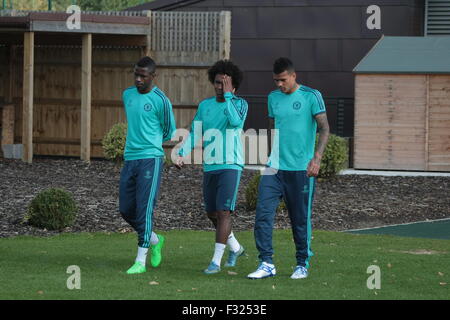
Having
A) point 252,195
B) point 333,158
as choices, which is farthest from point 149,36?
point 252,195

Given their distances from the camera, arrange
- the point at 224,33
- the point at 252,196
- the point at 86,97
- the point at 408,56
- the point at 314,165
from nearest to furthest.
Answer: the point at 314,165, the point at 252,196, the point at 86,97, the point at 224,33, the point at 408,56

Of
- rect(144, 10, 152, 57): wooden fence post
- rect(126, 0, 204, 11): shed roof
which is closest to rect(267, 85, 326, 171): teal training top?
rect(144, 10, 152, 57): wooden fence post

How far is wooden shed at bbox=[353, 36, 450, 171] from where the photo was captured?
20.7 meters

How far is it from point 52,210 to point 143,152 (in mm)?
3797

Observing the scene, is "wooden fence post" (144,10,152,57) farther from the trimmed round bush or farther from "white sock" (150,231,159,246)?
"white sock" (150,231,159,246)

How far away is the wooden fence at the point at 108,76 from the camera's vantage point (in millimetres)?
21391

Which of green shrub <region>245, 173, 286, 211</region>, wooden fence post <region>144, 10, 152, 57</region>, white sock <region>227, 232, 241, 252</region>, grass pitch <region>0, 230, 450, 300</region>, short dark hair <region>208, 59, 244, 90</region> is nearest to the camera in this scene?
grass pitch <region>0, 230, 450, 300</region>

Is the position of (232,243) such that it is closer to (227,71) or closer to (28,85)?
(227,71)

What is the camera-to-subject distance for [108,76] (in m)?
22.3

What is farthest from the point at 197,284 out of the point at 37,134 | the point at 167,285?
the point at 37,134

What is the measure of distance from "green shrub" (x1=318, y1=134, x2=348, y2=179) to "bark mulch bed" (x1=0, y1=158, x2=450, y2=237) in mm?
185

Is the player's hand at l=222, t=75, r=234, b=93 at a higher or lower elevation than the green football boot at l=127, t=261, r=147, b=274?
higher

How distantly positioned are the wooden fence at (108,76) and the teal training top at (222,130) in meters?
11.6

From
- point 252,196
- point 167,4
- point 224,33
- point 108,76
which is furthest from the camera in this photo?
point 167,4
